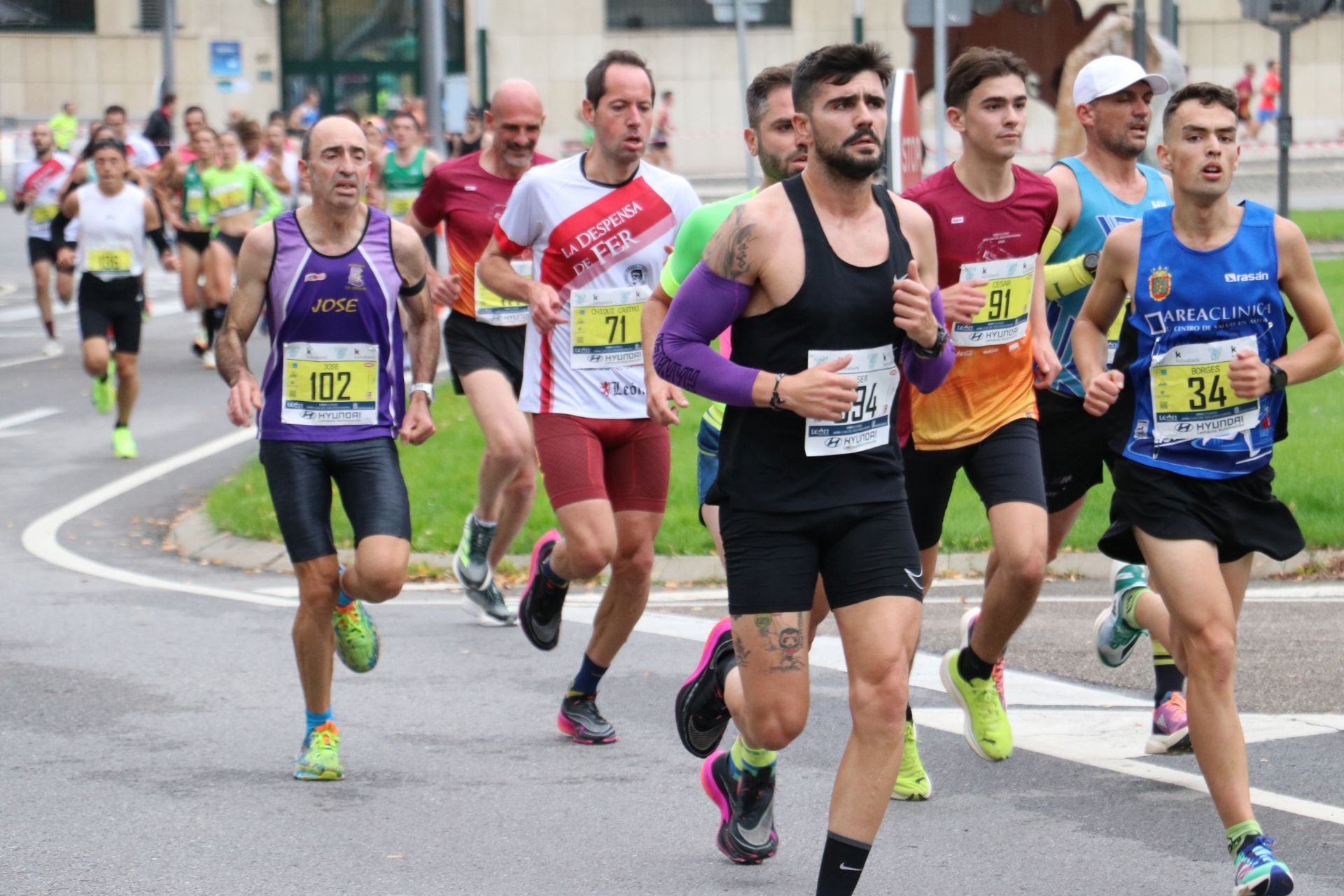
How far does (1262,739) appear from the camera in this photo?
22.1 feet

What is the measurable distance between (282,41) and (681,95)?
10.4 metres

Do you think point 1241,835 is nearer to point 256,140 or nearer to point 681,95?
point 256,140

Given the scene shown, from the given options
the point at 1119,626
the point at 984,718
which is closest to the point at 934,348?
the point at 984,718

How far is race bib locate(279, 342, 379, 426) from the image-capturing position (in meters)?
6.71

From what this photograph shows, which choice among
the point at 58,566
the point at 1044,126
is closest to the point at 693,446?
the point at 58,566

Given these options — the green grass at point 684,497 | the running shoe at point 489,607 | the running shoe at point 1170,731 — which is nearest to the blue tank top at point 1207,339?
the running shoe at point 1170,731

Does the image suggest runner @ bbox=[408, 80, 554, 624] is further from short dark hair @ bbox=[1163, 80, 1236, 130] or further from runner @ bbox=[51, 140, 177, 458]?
runner @ bbox=[51, 140, 177, 458]

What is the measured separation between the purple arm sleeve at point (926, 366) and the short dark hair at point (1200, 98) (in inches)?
41.3

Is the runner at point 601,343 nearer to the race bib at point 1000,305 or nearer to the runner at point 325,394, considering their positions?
the runner at point 325,394

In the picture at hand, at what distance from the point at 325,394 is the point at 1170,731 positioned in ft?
9.77

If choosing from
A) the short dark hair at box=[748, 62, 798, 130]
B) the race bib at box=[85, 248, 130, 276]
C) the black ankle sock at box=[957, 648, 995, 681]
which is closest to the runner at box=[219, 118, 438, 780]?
the short dark hair at box=[748, 62, 798, 130]

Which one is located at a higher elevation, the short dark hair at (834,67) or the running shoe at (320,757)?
the short dark hair at (834,67)

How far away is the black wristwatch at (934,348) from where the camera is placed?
4.97m

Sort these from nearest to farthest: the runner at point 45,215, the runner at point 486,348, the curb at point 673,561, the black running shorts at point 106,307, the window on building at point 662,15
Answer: the runner at point 486,348 → the curb at point 673,561 → the black running shorts at point 106,307 → the runner at point 45,215 → the window on building at point 662,15
